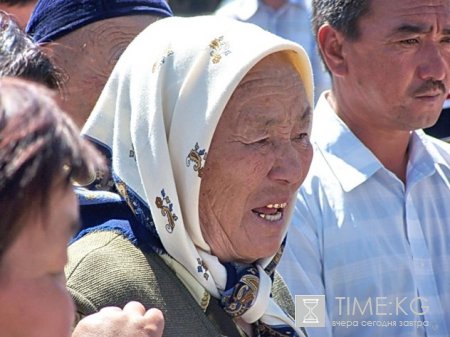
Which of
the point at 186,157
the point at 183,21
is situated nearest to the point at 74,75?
the point at 183,21

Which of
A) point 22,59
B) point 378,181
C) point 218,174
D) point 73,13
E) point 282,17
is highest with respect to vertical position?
point 22,59

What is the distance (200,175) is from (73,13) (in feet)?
2.95

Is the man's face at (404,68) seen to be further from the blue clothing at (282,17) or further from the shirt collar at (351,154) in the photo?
the blue clothing at (282,17)

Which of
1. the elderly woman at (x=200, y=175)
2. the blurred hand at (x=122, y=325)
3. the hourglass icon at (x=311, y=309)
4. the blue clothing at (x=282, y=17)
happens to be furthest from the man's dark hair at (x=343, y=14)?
the blue clothing at (x=282, y=17)

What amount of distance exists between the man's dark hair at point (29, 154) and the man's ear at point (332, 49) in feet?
8.46

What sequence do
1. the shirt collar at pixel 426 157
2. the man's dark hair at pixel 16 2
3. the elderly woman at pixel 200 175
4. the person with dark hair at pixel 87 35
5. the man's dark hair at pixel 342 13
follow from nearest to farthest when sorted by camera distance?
the elderly woman at pixel 200 175, the person with dark hair at pixel 87 35, the man's dark hair at pixel 16 2, the shirt collar at pixel 426 157, the man's dark hair at pixel 342 13

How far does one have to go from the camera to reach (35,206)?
1.27 m

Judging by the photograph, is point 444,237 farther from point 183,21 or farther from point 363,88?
point 183,21

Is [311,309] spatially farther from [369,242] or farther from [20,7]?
[20,7]

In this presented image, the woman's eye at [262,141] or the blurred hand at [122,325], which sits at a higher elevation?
the woman's eye at [262,141]

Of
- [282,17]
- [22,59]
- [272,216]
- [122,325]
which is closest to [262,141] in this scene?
[272,216]

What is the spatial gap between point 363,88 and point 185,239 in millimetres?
1617

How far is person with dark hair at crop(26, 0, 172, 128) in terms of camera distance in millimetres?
2939

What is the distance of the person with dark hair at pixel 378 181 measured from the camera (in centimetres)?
328
